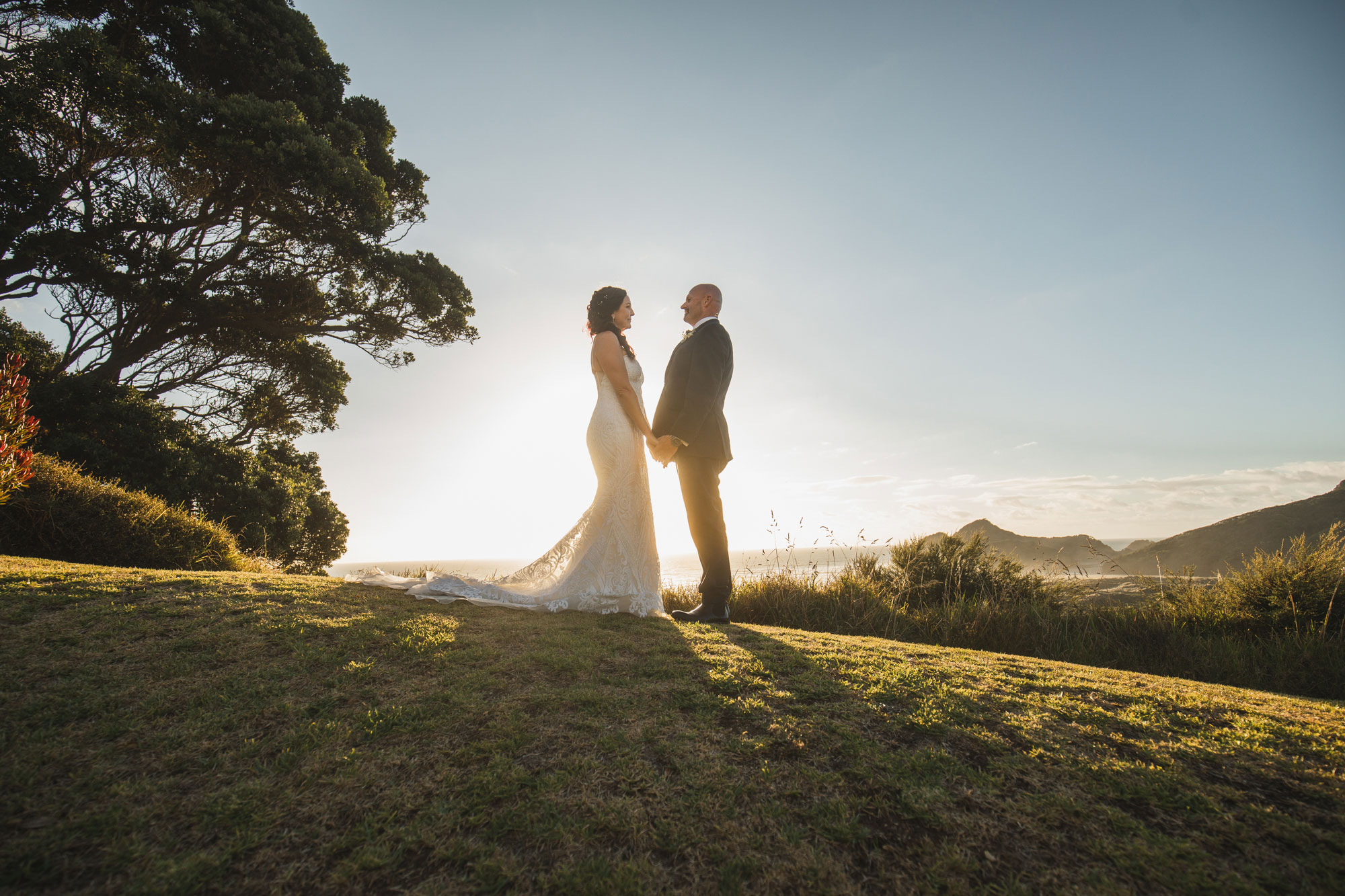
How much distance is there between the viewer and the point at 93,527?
6.64 meters

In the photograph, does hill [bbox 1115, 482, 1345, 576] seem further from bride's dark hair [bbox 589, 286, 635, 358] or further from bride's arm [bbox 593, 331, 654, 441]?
bride's dark hair [bbox 589, 286, 635, 358]

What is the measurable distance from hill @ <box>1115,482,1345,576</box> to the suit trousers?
587 centimetres

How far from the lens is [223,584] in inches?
163

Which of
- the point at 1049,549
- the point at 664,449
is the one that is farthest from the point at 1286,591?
the point at 664,449

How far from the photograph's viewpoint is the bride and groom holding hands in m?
4.71

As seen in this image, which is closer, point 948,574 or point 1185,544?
point 948,574

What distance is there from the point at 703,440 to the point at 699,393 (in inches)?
18.0

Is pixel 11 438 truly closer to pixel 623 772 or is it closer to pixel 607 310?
pixel 607 310

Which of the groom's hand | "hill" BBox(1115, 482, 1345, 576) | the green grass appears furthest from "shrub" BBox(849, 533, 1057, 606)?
the groom's hand

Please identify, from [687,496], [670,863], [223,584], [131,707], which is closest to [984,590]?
[687,496]

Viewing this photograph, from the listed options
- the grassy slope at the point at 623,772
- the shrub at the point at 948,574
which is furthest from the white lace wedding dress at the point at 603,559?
the shrub at the point at 948,574

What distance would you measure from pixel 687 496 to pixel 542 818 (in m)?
3.43

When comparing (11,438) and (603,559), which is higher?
(11,438)

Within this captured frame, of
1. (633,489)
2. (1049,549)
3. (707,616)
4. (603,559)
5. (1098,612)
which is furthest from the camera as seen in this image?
(1049,549)
